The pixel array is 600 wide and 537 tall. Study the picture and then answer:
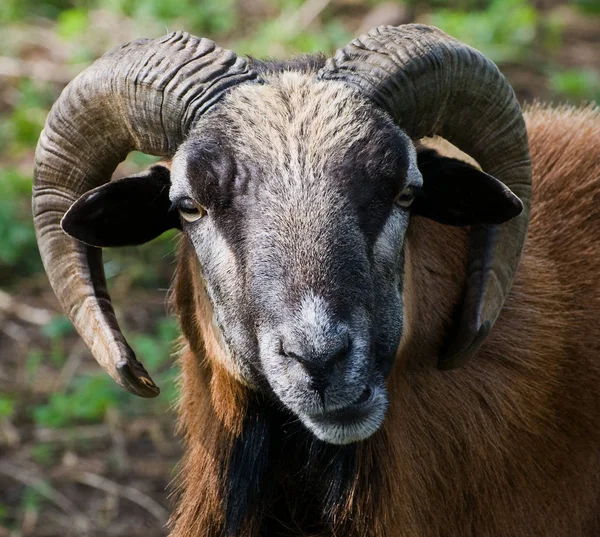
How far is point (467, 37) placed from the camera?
13430mm

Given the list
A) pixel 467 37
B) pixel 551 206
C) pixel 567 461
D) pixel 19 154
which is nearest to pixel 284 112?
pixel 551 206

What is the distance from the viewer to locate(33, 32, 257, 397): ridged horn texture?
206 inches

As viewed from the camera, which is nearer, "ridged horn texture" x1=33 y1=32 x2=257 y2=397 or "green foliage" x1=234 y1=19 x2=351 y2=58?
"ridged horn texture" x1=33 y1=32 x2=257 y2=397

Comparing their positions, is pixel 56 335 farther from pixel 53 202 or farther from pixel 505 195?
pixel 505 195

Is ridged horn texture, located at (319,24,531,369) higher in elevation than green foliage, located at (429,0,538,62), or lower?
higher

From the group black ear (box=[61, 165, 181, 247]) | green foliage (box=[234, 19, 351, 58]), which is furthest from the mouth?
green foliage (box=[234, 19, 351, 58])

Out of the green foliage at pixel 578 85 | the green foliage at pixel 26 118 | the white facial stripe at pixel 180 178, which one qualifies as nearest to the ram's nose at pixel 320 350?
the white facial stripe at pixel 180 178

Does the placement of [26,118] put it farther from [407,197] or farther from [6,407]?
[407,197]

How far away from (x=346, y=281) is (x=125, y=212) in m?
1.41

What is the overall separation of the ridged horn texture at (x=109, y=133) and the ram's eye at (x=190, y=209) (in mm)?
333

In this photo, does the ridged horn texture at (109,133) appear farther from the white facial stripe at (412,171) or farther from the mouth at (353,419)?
the mouth at (353,419)

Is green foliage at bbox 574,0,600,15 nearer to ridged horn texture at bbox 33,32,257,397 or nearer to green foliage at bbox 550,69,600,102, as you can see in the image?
green foliage at bbox 550,69,600,102

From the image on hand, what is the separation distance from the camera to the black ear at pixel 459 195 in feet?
17.5

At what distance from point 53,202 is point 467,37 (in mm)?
8761
